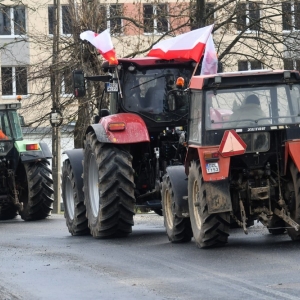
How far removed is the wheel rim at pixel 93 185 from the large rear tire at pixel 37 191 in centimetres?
604

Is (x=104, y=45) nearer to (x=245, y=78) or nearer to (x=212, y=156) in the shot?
(x=245, y=78)

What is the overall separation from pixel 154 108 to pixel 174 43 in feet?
3.41

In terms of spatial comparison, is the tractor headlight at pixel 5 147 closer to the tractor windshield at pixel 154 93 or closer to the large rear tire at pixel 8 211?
the large rear tire at pixel 8 211

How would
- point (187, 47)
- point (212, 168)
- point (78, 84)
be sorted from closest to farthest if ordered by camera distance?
point (212, 168) < point (187, 47) < point (78, 84)

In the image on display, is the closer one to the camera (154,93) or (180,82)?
(180,82)

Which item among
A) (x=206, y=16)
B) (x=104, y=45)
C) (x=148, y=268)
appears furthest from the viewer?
(x=206, y=16)

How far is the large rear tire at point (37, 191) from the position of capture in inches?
846

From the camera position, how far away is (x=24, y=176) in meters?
22.0

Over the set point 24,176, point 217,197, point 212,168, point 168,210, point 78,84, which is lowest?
point 24,176

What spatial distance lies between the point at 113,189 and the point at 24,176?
7787 mm

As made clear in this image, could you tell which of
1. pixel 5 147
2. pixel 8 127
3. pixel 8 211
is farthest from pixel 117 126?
pixel 8 211

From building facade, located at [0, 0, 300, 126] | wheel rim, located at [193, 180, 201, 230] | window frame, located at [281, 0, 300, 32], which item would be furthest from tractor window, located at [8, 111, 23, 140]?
wheel rim, located at [193, 180, 201, 230]

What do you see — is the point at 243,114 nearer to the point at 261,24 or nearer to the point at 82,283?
the point at 82,283

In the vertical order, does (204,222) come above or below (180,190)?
below
